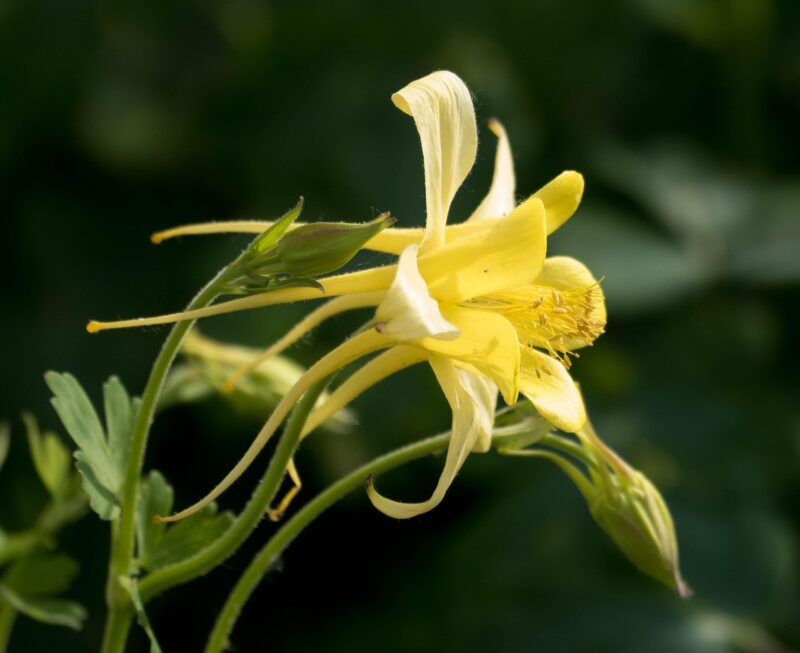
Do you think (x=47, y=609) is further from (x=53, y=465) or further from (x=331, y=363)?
(x=331, y=363)

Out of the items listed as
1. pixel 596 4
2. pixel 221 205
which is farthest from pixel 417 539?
pixel 596 4

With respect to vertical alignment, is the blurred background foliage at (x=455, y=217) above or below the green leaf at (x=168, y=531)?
below

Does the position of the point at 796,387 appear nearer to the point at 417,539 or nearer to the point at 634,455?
the point at 634,455

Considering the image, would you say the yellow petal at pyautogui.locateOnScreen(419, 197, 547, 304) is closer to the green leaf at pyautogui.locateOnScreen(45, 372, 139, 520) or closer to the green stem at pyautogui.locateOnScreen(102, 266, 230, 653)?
the green stem at pyautogui.locateOnScreen(102, 266, 230, 653)

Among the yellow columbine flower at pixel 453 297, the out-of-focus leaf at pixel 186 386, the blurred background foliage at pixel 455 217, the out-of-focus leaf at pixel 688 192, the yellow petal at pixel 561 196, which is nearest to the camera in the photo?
the yellow columbine flower at pixel 453 297

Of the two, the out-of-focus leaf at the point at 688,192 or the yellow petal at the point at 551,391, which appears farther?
the out-of-focus leaf at the point at 688,192

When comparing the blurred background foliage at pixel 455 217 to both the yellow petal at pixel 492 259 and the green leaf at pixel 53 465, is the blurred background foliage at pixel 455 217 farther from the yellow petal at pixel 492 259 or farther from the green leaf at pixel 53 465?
the yellow petal at pixel 492 259

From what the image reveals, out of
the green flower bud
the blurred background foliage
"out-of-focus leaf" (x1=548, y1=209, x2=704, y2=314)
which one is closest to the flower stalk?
the green flower bud

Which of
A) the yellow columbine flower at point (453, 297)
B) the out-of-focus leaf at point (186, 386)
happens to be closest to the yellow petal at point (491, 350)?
the yellow columbine flower at point (453, 297)
